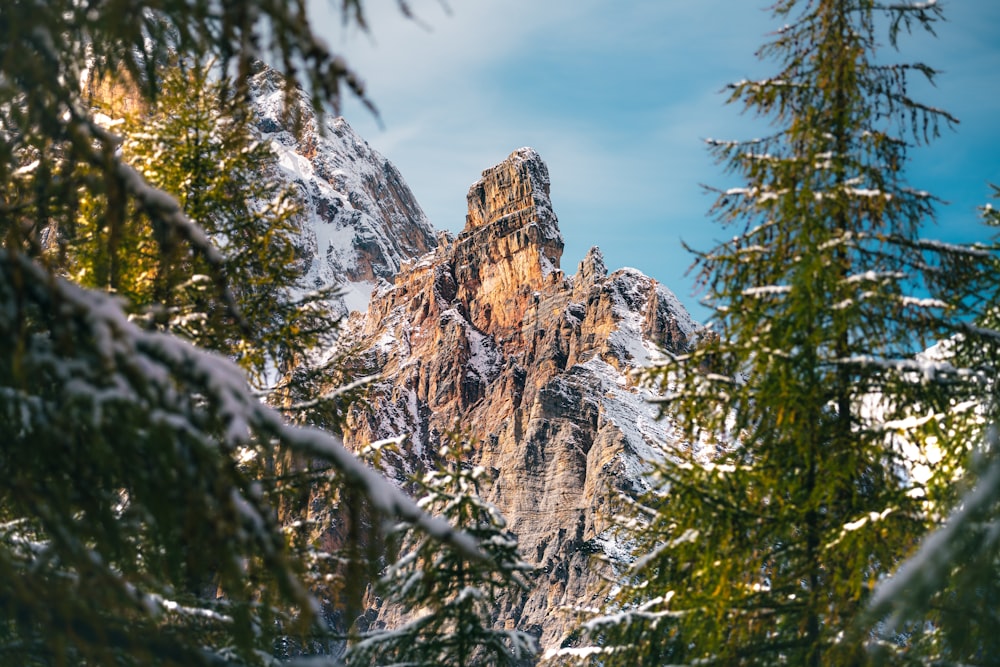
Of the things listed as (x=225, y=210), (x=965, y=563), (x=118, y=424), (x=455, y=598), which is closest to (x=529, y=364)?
(x=225, y=210)

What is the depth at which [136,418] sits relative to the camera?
2.92 metres

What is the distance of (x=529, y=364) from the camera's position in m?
107

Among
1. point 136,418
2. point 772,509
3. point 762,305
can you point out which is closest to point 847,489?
point 772,509

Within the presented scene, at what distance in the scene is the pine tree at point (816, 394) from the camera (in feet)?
19.5

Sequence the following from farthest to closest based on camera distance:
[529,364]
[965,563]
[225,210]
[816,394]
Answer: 1. [529,364]
2. [225,210]
3. [816,394]
4. [965,563]

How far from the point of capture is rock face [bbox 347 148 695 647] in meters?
81.5

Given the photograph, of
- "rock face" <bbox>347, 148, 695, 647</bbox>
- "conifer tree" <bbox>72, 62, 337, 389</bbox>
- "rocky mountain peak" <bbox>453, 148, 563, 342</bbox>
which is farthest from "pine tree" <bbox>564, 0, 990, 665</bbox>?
"rocky mountain peak" <bbox>453, 148, 563, 342</bbox>

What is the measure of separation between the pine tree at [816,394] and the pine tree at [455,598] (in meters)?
0.85

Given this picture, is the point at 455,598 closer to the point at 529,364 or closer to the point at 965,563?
the point at 965,563

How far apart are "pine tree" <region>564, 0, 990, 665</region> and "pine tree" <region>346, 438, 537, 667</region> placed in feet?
2.79

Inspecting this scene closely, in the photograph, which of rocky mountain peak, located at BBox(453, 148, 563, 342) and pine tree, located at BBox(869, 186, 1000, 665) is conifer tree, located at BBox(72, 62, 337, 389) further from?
rocky mountain peak, located at BBox(453, 148, 563, 342)

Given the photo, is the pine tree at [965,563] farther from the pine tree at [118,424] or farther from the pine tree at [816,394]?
the pine tree at [118,424]

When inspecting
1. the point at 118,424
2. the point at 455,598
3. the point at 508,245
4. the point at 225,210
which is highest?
the point at 508,245

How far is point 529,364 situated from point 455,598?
100613mm
